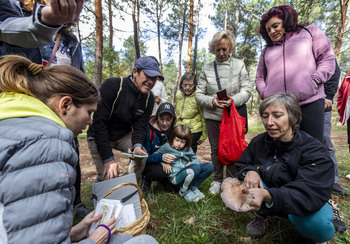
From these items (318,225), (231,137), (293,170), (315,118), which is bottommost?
(318,225)

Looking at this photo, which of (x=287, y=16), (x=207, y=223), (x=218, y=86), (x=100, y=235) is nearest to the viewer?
(x=100, y=235)

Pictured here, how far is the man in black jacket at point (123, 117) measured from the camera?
2.20 m

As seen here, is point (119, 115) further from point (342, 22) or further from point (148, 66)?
point (342, 22)

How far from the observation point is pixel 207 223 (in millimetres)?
1906

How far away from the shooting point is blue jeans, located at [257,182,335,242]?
Answer: 1.35 metres

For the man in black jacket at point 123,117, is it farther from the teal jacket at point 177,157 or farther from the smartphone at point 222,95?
the smartphone at point 222,95

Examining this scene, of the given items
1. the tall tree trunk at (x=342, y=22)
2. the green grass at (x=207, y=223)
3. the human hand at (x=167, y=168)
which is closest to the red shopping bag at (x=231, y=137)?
the green grass at (x=207, y=223)

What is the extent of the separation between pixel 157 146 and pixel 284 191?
1.83 m

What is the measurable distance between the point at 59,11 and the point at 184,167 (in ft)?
6.99

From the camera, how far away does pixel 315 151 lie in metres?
1.52

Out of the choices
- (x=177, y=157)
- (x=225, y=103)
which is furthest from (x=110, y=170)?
(x=225, y=103)

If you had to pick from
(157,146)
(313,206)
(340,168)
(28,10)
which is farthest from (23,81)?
(340,168)

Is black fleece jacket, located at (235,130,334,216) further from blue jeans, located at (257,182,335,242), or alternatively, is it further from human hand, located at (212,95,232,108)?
human hand, located at (212,95,232,108)

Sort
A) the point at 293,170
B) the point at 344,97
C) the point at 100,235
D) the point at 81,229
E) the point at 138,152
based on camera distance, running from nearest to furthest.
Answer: the point at 100,235, the point at 81,229, the point at 293,170, the point at 138,152, the point at 344,97
